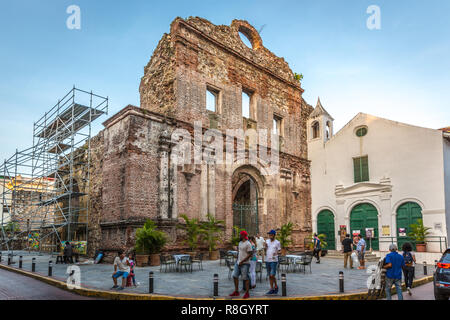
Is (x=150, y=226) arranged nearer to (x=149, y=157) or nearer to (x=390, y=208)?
(x=149, y=157)

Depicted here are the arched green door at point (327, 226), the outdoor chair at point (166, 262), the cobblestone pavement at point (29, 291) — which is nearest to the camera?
the cobblestone pavement at point (29, 291)

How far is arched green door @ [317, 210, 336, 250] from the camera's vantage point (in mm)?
22094

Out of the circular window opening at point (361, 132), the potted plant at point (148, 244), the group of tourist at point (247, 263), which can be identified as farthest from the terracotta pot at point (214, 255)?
the circular window opening at point (361, 132)

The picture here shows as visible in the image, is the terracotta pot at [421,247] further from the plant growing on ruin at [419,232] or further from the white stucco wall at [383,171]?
the white stucco wall at [383,171]

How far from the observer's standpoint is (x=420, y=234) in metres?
17.9

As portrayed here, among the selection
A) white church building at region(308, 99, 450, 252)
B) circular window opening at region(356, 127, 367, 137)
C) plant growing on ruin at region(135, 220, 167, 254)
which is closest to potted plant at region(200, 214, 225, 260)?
plant growing on ruin at region(135, 220, 167, 254)

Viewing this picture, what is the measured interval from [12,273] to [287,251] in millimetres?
12829

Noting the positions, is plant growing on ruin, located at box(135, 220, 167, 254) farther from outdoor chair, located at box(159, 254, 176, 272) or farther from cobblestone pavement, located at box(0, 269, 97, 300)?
cobblestone pavement, located at box(0, 269, 97, 300)

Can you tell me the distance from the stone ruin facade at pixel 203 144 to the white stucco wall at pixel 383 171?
1243mm

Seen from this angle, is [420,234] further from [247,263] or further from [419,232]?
[247,263]

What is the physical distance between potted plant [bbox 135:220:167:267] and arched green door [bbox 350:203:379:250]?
12132 mm

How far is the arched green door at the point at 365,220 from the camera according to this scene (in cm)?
2020
